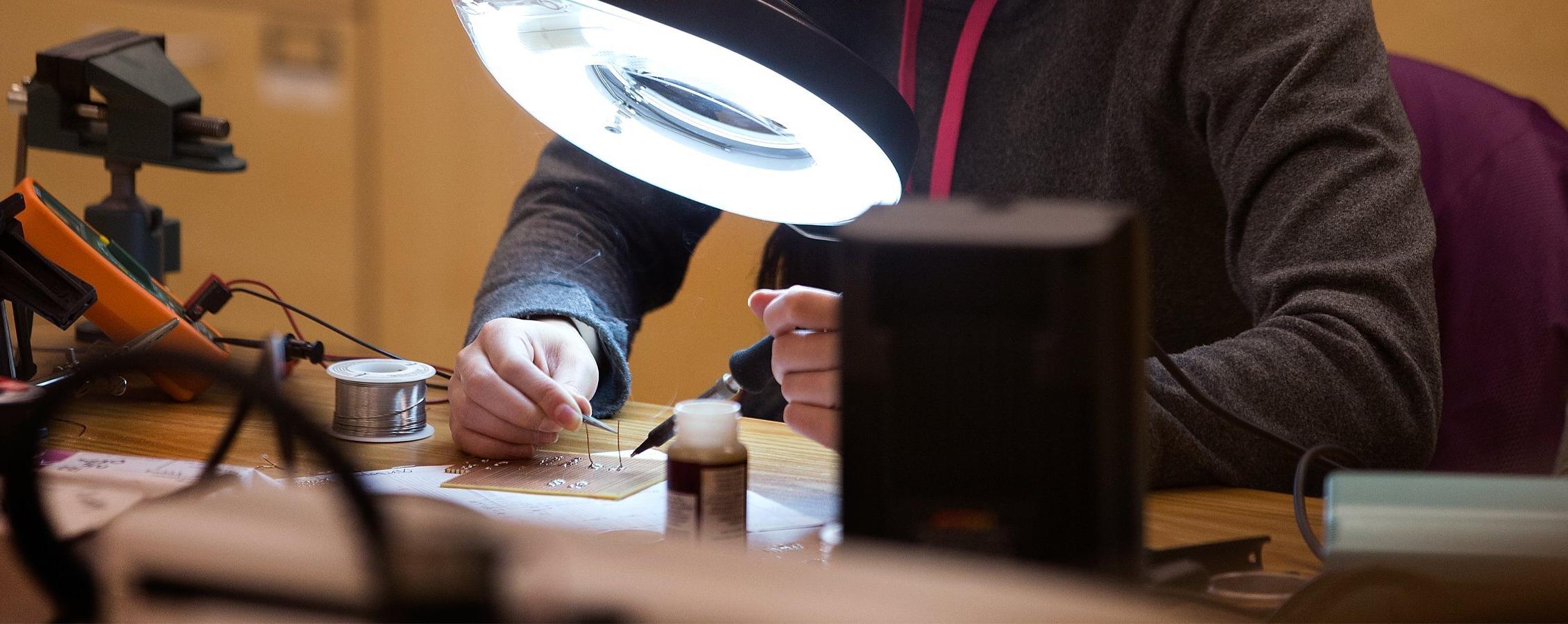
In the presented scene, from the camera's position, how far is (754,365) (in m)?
0.74

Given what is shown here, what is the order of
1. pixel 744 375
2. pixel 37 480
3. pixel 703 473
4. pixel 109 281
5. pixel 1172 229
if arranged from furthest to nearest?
pixel 1172 229 < pixel 109 281 < pixel 744 375 < pixel 703 473 < pixel 37 480

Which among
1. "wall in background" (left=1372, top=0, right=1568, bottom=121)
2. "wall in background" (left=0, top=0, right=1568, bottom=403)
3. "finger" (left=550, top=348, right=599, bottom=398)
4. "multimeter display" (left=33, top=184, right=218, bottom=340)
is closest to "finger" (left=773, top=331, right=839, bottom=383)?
"finger" (left=550, top=348, right=599, bottom=398)

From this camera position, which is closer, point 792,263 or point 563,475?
point 563,475

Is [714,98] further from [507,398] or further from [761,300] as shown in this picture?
[507,398]

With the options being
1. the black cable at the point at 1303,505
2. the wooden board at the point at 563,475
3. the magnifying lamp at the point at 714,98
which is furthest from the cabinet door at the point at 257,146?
the black cable at the point at 1303,505

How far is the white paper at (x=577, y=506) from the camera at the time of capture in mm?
617

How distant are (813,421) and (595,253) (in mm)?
457

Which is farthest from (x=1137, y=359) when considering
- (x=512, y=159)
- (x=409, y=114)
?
(x=409, y=114)

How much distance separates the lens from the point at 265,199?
2502 millimetres

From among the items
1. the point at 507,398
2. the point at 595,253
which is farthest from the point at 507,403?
the point at 595,253

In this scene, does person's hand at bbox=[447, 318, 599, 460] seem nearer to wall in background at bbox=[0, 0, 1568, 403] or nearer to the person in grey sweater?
the person in grey sweater

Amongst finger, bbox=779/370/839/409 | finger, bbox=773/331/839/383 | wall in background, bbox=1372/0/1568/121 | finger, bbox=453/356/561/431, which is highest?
wall in background, bbox=1372/0/1568/121

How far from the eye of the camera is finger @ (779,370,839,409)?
67cm

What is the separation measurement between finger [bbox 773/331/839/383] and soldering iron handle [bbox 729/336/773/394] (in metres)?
0.03
